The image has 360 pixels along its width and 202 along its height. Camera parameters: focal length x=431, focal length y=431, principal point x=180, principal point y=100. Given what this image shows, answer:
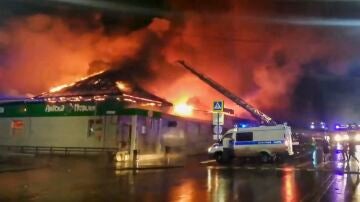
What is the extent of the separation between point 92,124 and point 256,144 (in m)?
13.7

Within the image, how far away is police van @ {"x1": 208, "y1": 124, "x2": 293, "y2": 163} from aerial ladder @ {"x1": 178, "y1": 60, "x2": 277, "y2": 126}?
69.6 feet

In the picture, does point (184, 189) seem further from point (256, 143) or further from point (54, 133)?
point (54, 133)

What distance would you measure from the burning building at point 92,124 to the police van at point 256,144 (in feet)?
23.3

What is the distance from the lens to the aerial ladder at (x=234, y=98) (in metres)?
50.2

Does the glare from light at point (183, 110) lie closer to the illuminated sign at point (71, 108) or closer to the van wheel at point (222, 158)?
the illuminated sign at point (71, 108)

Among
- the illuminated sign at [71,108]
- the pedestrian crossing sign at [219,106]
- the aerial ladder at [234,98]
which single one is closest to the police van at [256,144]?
the pedestrian crossing sign at [219,106]

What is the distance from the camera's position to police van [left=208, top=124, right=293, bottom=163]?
27656 millimetres

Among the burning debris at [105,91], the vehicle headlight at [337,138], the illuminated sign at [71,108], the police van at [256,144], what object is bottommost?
the police van at [256,144]

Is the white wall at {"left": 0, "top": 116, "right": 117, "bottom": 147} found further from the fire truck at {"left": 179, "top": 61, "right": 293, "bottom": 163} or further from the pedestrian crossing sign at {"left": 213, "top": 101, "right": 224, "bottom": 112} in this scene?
the pedestrian crossing sign at {"left": 213, "top": 101, "right": 224, "bottom": 112}

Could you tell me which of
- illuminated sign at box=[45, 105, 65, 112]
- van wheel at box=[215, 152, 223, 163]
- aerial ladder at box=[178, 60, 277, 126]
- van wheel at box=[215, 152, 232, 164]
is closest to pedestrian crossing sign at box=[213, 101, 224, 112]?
van wheel at box=[215, 152, 232, 164]

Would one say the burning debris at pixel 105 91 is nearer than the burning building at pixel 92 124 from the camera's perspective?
No

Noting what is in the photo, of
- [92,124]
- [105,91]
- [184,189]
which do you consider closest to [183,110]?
[105,91]

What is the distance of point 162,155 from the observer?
116ft

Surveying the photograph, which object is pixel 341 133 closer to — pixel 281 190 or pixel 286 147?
pixel 286 147
